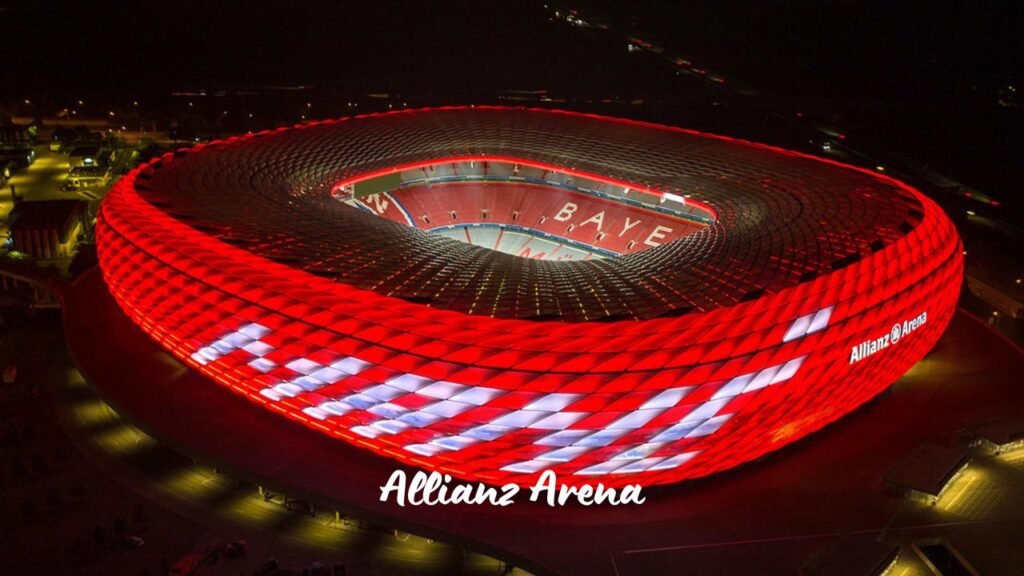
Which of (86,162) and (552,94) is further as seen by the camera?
(552,94)

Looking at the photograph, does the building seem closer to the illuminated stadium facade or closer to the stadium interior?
the illuminated stadium facade

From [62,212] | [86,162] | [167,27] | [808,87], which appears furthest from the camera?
[167,27]

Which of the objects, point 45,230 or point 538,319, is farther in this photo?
point 45,230

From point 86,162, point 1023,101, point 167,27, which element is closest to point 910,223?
point 86,162

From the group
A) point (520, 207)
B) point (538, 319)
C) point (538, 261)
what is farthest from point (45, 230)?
point (538, 319)

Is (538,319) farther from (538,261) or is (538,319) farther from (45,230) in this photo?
(45,230)

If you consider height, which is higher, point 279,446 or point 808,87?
point 808,87

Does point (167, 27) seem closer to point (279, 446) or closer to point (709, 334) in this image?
point (279, 446)

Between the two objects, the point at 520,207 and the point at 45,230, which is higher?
the point at 520,207
